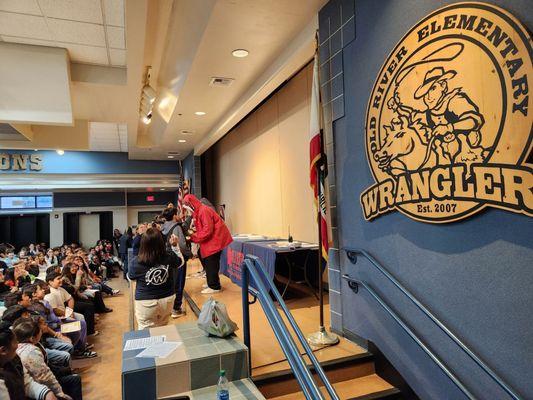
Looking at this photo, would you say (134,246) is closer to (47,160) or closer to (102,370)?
(102,370)

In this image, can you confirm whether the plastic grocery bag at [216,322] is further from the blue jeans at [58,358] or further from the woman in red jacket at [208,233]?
the woman in red jacket at [208,233]

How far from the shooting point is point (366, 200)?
10.1 ft

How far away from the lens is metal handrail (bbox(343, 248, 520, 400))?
76.3 inches

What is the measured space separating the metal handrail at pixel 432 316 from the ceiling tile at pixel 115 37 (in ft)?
11.7

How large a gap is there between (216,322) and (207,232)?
9.02ft

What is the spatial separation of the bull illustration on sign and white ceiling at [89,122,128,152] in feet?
23.0

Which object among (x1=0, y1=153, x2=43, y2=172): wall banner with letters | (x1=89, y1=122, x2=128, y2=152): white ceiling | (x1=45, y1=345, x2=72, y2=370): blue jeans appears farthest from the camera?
(x1=0, y1=153, x2=43, y2=172): wall banner with letters

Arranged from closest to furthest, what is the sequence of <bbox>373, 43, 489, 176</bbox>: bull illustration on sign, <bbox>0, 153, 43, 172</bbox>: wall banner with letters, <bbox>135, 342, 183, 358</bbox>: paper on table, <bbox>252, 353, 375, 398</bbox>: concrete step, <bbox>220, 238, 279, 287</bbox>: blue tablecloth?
<bbox>373, 43, 489, 176</bbox>: bull illustration on sign → <bbox>135, 342, 183, 358</bbox>: paper on table → <bbox>252, 353, 375, 398</bbox>: concrete step → <bbox>220, 238, 279, 287</bbox>: blue tablecloth → <bbox>0, 153, 43, 172</bbox>: wall banner with letters

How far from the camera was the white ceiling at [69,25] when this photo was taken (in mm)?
3734

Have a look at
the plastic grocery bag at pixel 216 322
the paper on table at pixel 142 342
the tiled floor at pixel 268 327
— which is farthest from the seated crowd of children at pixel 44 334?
the tiled floor at pixel 268 327

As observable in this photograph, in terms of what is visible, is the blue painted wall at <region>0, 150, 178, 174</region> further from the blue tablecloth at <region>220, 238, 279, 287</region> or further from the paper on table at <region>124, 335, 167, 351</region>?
the paper on table at <region>124, 335, 167, 351</region>

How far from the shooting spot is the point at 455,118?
7.35 feet

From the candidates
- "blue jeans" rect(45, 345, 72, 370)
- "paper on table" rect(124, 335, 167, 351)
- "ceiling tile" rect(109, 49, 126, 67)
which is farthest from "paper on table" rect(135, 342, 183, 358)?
"ceiling tile" rect(109, 49, 126, 67)

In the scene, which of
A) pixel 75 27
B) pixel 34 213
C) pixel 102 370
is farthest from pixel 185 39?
pixel 34 213
